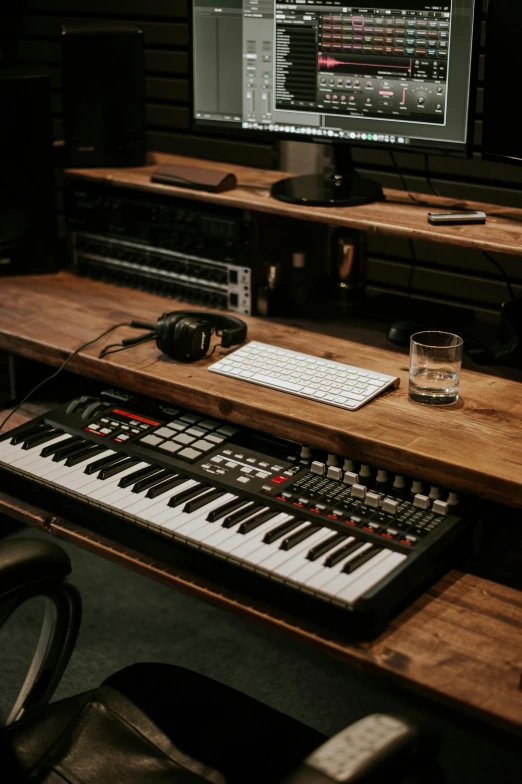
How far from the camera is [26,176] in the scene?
7.04 ft

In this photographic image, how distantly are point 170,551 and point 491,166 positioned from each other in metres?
1.28

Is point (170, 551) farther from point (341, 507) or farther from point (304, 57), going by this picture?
point (304, 57)

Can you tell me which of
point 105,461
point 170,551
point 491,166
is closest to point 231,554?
point 170,551

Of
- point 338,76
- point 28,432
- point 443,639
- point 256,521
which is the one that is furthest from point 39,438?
point 338,76

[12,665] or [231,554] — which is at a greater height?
[231,554]

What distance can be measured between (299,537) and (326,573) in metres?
0.09

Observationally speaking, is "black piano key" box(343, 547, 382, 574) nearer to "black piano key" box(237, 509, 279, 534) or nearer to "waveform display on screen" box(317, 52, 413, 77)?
"black piano key" box(237, 509, 279, 534)

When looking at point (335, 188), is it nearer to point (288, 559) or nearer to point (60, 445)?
point (60, 445)

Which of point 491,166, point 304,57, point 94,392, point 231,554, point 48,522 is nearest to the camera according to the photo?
point 231,554

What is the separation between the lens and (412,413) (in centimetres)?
153

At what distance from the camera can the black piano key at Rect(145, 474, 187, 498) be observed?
57.1 inches

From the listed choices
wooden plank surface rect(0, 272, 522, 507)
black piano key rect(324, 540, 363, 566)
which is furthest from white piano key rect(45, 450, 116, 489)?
black piano key rect(324, 540, 363, 566)

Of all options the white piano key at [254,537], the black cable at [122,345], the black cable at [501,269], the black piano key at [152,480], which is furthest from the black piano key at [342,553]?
the black cable at [501,269]

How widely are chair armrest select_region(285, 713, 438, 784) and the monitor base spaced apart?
1.12m
